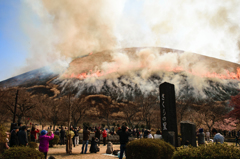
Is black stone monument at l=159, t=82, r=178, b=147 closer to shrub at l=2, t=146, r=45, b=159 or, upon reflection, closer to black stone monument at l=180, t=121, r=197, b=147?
black stone monument at l=180, t=121, r=197, b=147

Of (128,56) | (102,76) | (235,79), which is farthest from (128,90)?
(235,79)

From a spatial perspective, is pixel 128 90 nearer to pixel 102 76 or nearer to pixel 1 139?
pixel 102 76

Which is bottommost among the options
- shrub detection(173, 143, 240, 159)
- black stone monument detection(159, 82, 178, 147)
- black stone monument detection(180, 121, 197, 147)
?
black stone monument detection(180, 121, 197, 147)

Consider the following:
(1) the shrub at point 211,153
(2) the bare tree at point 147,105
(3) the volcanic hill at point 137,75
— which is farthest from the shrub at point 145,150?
(3) the volcanic hill at point 137,75

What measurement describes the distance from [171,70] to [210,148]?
4551 inches

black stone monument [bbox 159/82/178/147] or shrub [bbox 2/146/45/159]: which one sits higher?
black stone monument [bbox 159/82/178/147]

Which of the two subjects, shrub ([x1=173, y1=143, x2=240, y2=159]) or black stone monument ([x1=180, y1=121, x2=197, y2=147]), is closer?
shrub ([x1=173, y1=143, x2=240, y2=159])

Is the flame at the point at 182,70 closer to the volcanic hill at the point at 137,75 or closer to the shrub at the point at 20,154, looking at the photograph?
the volcanic hill at the point at 137,75

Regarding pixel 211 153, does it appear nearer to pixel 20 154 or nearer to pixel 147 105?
pixel 20 154

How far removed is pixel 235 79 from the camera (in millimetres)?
116312

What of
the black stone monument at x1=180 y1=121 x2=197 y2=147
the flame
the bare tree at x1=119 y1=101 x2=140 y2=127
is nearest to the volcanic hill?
the flame

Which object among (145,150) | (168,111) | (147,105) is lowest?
(145,150)

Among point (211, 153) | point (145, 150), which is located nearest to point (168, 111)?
point (145, 150)

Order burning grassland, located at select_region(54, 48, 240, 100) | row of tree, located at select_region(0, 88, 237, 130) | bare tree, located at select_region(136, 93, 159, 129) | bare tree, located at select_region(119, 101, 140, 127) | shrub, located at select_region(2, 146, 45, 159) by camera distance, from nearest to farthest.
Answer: shrub, located at select_region(2, 146, 45, 159), row of tree, located at select_region(0, 88, 237, 130), bare tree, located at select_region(136, 93, 159, 129), bare tree, located at select_region(119, 101, 140, 127), burning grassland, located at select_region(54, 48, 240, 100)
